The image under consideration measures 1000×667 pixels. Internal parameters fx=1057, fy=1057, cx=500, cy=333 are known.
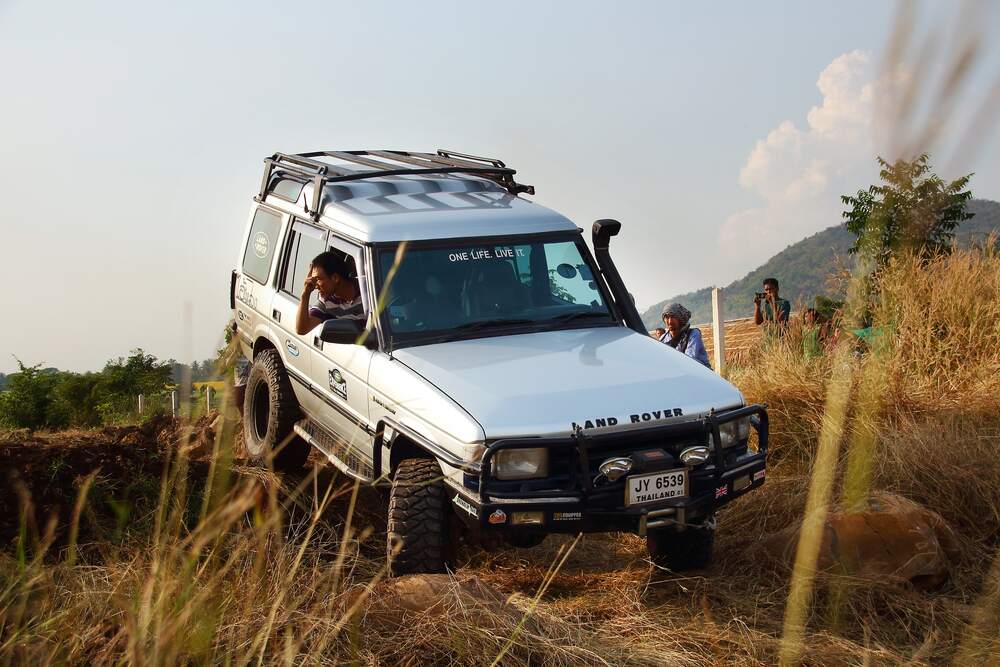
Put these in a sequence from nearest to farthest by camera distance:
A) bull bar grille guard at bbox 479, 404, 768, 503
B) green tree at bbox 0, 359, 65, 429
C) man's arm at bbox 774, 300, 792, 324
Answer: bull bar grille guard at bbox 479, 404, 768, 503 → man's arm at bbox 774, 300, 792, 324 → green tree at bbox 0, 359, 65, 429

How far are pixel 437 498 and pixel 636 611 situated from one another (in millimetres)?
1196

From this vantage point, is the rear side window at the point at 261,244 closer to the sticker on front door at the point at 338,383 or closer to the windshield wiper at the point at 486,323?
the sticker on front door at the point at 338,383

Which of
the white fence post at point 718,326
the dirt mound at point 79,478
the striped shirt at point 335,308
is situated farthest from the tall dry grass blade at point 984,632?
the white fence post at point 718,326

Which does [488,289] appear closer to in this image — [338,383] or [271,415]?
[338,383]

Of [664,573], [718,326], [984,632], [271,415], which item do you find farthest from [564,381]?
[718,326]

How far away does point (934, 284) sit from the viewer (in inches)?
380

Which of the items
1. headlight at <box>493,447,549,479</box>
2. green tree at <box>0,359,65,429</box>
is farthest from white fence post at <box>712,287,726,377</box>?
green tree at <box>0,359,65,429</box>

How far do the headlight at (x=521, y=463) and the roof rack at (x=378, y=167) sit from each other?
2778 millimetres

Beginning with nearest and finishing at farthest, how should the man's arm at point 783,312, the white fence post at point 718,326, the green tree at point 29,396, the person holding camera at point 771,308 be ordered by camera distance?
the person holding camera at point 771,308 → the man's arm at point 783,312 → the white fence post at point 718,326 → the green tree at point 29,396

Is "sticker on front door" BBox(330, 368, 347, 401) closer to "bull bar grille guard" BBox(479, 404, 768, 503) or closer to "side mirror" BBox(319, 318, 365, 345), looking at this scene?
"side mirror" BBox(319, 318, 365, 345)

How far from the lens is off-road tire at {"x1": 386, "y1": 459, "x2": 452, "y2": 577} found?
5.23 meters

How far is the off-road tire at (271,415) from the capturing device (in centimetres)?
746

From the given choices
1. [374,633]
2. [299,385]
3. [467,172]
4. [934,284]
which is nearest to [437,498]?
[374,633]

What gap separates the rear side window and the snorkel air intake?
2.51 m
